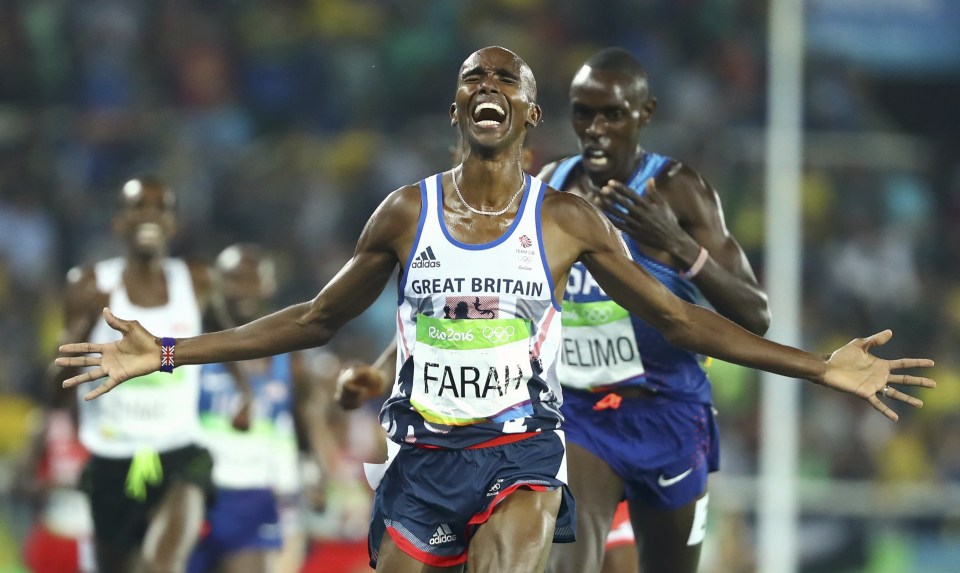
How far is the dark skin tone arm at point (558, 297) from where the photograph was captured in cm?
484

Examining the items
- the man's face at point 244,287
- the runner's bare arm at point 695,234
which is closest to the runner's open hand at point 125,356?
the runner's bare arm at point 695,234

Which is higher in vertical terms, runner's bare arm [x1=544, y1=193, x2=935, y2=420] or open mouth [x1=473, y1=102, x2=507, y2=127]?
open mouth [x1=473, y1=102, x2=507, y2=127]

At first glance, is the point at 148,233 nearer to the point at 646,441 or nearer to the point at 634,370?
the point at 634,370

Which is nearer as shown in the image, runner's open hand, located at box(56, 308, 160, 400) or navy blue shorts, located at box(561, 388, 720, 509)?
runner's open hand, located at box(56, 308, 160, 400)

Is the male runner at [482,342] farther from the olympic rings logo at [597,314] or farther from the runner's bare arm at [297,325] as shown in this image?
the olympic rings logo at [597,314]

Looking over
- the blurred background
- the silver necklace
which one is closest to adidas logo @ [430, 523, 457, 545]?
the silver necklace

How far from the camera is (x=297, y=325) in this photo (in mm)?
5027

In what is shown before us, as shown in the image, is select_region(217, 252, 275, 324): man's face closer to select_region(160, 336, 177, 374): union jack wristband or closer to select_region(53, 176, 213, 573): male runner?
select_region(53, 176, 213, 573): male runner

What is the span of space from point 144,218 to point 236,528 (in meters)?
2.05

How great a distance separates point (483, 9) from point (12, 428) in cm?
621

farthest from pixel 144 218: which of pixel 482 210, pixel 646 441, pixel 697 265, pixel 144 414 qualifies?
pixel 482 210

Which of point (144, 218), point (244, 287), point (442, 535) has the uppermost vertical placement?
point (144, 218)

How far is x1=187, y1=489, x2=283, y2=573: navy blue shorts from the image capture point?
9.05m

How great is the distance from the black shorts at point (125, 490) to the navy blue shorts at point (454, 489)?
3360 mm
